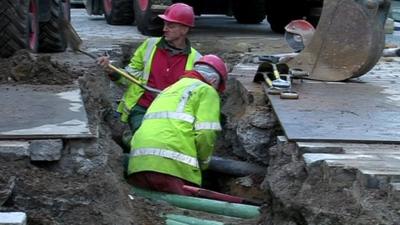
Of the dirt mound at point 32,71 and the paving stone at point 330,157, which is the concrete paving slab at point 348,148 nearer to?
the paving stone at point 330,157

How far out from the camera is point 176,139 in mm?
6355

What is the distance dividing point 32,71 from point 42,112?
60.1 inches

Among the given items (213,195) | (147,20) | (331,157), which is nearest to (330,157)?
(331,157)

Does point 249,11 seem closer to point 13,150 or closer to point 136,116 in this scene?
point 136,116

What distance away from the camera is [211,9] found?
14.3 m

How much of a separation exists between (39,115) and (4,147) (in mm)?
770

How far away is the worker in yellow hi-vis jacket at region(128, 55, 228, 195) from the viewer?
6.30 m

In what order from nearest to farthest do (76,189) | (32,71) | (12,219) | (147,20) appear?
1. (12,219)
2. (76,189)
3. (32,71)
4. (147,20)

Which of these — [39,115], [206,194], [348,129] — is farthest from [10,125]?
[348,129]

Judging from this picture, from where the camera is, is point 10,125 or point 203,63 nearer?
point 10,125

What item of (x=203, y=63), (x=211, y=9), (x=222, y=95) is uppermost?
(x=203, y=63)

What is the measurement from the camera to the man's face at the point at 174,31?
25.6 ft

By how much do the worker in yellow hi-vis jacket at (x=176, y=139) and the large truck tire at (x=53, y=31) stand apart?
221 cm

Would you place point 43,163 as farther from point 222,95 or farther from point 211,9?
point 211,9
